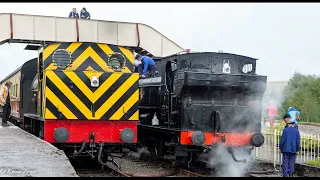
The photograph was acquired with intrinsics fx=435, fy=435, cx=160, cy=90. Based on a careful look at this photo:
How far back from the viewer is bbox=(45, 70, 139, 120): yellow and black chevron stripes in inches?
346

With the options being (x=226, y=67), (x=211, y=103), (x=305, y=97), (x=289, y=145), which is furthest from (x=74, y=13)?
(x=305, y=97)

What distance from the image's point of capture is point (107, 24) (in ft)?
61.6

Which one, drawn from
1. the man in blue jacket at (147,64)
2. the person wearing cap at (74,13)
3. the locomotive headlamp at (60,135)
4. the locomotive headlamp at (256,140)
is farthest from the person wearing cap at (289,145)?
the person wearing cap at (74,13)

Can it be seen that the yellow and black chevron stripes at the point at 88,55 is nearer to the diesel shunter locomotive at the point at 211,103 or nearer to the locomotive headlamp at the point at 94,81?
the locomotive headlamp at the point at 94,81

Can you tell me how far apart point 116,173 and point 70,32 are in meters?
10.4

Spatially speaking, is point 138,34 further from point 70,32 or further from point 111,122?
point 111,122

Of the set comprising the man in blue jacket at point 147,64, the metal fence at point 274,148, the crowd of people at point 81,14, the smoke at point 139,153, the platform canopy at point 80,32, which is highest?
the crowd of people at point 81,14

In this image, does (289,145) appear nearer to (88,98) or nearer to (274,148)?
(274,148)

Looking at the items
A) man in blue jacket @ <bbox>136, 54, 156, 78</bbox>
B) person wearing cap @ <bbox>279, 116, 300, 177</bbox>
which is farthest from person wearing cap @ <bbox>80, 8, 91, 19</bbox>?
person wearing cap @ <bbox>279, 116, 300, 177</bbox>

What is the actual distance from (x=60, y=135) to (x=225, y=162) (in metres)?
3.84

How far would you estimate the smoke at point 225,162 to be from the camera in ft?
32.5

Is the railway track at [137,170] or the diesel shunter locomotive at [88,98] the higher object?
the diesel shunter locomotive at [88,98]

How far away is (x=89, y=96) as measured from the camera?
9.01m

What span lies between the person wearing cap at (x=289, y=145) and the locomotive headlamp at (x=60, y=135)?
14.9 ft
